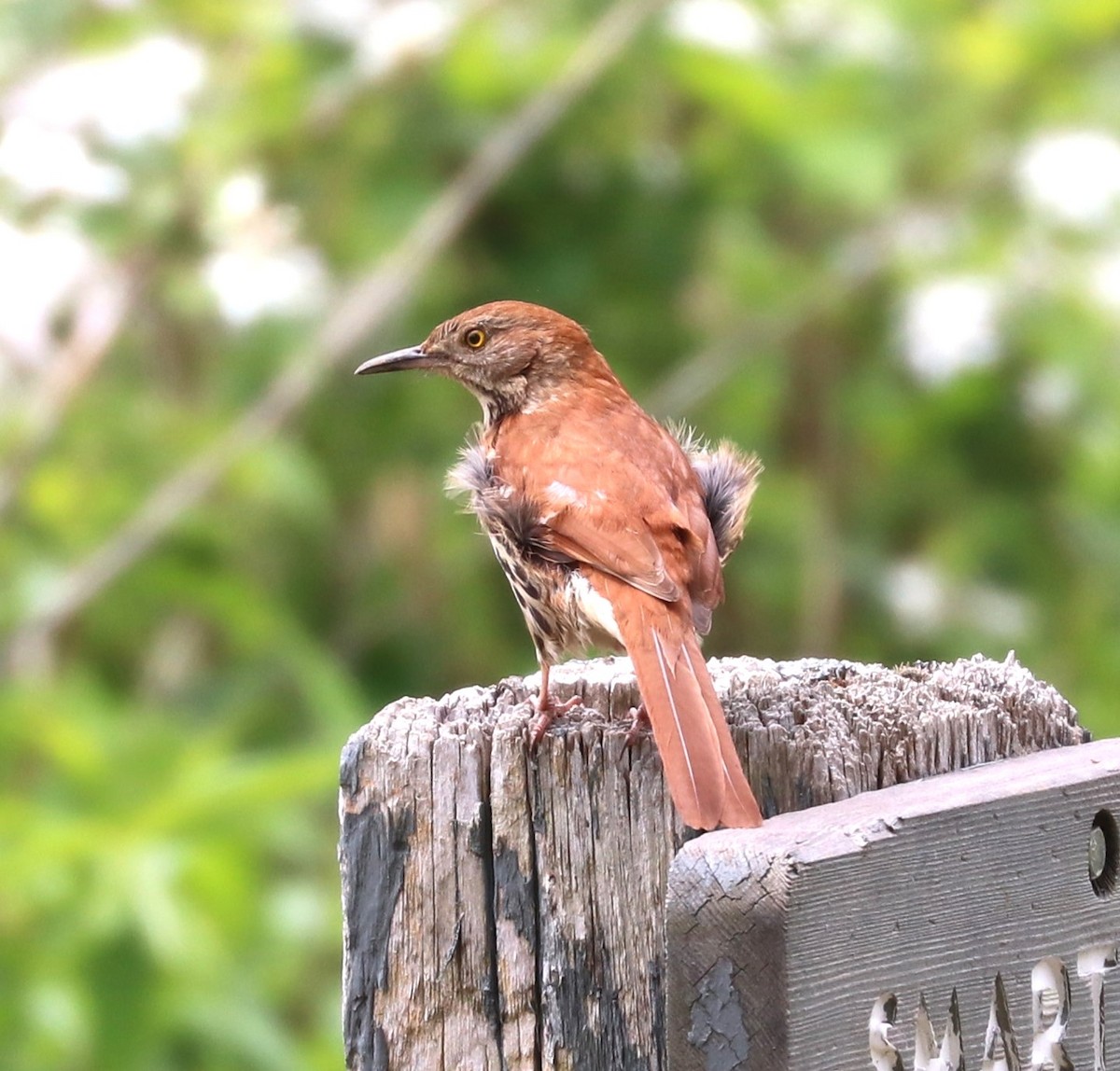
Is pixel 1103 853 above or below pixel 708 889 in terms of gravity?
above

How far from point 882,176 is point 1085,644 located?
1.71 meters

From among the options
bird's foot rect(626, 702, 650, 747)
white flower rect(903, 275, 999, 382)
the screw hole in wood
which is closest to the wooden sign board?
the screw hole in wood

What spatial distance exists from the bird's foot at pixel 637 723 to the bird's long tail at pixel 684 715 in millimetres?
14

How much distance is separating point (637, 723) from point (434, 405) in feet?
10.7

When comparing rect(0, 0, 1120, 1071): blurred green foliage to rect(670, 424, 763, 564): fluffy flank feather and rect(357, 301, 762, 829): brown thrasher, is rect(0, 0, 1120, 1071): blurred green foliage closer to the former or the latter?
rect(357, 301, 762, 829): brown thrasher

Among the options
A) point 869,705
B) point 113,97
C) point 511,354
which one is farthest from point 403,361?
point 869,705

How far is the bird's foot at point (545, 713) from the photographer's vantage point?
7.02 feet

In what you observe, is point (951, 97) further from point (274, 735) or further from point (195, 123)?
point (274, 735)

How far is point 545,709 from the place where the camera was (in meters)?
2.35

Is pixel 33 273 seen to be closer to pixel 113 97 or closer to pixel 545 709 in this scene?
pixel 113 97

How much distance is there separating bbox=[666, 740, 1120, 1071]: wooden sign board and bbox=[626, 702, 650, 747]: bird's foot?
24cm

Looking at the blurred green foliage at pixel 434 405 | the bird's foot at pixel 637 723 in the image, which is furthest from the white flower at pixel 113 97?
the bird's foot at pixel 637 723

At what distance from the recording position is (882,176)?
518cm

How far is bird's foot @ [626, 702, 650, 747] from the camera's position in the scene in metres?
2.12
